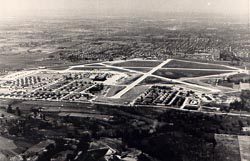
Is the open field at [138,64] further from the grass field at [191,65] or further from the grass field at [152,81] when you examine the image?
the grass field at [152,81]

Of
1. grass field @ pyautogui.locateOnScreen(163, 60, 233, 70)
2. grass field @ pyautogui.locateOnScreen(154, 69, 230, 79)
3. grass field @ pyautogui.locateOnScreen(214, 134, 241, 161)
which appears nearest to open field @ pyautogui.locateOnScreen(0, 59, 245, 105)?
grass field @ pyautogui.locateOnScreen(154, 69, 230, 79)

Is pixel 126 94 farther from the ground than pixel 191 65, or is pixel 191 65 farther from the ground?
pixel 191 65

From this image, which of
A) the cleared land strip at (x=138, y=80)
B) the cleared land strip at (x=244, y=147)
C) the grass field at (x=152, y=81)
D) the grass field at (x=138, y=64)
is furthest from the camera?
the grass field at (x=138, y=64)

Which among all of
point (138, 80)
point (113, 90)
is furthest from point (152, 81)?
point (113, 90)

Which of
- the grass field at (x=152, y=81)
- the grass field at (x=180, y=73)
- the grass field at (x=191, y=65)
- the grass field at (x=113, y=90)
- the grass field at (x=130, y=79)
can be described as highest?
the grass field at (x=191, y=65)

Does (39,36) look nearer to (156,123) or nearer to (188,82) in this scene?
(188,82)

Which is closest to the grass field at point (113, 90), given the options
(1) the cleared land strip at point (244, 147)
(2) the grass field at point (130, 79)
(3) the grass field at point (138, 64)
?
(2) the grass field at point (130, 79)

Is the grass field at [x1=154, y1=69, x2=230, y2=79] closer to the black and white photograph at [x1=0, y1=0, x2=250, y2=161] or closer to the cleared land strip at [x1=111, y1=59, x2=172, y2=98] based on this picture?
the black and white photograph at [x1=0, y1=0, x2=250, y2=161]

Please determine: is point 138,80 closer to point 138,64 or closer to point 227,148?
point 138,64
